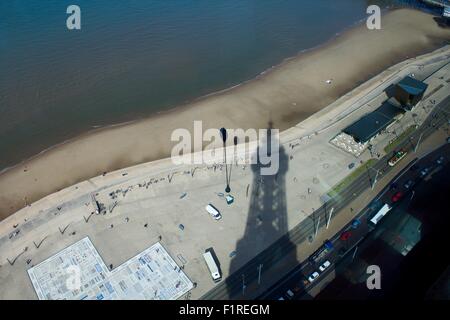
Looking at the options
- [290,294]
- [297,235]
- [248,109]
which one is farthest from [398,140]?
[290,294]

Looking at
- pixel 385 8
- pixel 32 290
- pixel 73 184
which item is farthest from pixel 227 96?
pixel 385 8

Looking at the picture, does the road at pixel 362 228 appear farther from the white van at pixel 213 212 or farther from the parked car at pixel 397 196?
the white van at pixel 213 212

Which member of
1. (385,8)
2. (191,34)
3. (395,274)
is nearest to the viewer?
(395,274)

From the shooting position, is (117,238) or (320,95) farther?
(320,95)

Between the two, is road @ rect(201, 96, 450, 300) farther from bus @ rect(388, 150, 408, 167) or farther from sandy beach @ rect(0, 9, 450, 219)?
sandy beach @ rect(0, 9, 450, 219)
